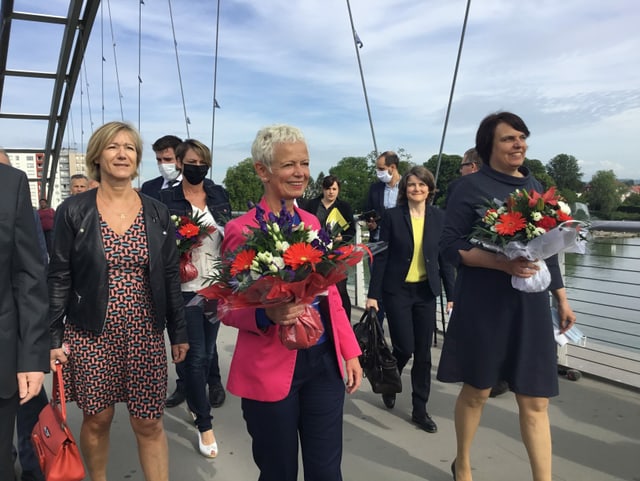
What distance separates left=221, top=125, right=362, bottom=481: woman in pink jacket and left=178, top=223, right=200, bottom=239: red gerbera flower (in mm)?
1298

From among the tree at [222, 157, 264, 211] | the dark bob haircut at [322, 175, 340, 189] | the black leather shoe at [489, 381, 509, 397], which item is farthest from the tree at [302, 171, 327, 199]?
the tree at [222, 157, 264, 211]

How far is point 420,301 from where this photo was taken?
383 centimetres

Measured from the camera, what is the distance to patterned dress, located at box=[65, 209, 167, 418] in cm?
246

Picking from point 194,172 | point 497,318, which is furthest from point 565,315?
point 194,172

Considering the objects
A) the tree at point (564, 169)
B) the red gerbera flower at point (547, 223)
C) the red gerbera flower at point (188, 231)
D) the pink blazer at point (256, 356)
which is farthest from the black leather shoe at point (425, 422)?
the tree at point (564, 169)

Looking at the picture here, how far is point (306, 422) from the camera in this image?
213cm

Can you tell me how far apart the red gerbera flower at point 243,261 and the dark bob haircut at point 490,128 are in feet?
5.17

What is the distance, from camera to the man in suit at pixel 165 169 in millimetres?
3915

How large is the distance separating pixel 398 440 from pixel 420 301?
3.22 ft

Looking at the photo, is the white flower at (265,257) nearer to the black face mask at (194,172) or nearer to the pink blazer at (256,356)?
the pink blazer at (256,356)

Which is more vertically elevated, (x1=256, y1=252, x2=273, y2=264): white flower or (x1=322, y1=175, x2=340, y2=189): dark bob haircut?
(x1=322, y1=175, x2=340, y2=189): dark bob haircut

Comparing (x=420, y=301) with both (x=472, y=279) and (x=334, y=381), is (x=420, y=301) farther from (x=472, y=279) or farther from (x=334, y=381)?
(x=334, y=381)

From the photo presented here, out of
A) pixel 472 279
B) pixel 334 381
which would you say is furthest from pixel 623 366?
pixel 334 381

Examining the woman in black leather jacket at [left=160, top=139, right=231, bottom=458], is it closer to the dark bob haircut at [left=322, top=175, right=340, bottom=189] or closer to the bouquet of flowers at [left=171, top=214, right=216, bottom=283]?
the bouquet of flowers at [left=171, top=214, right=216, bottom=283]
